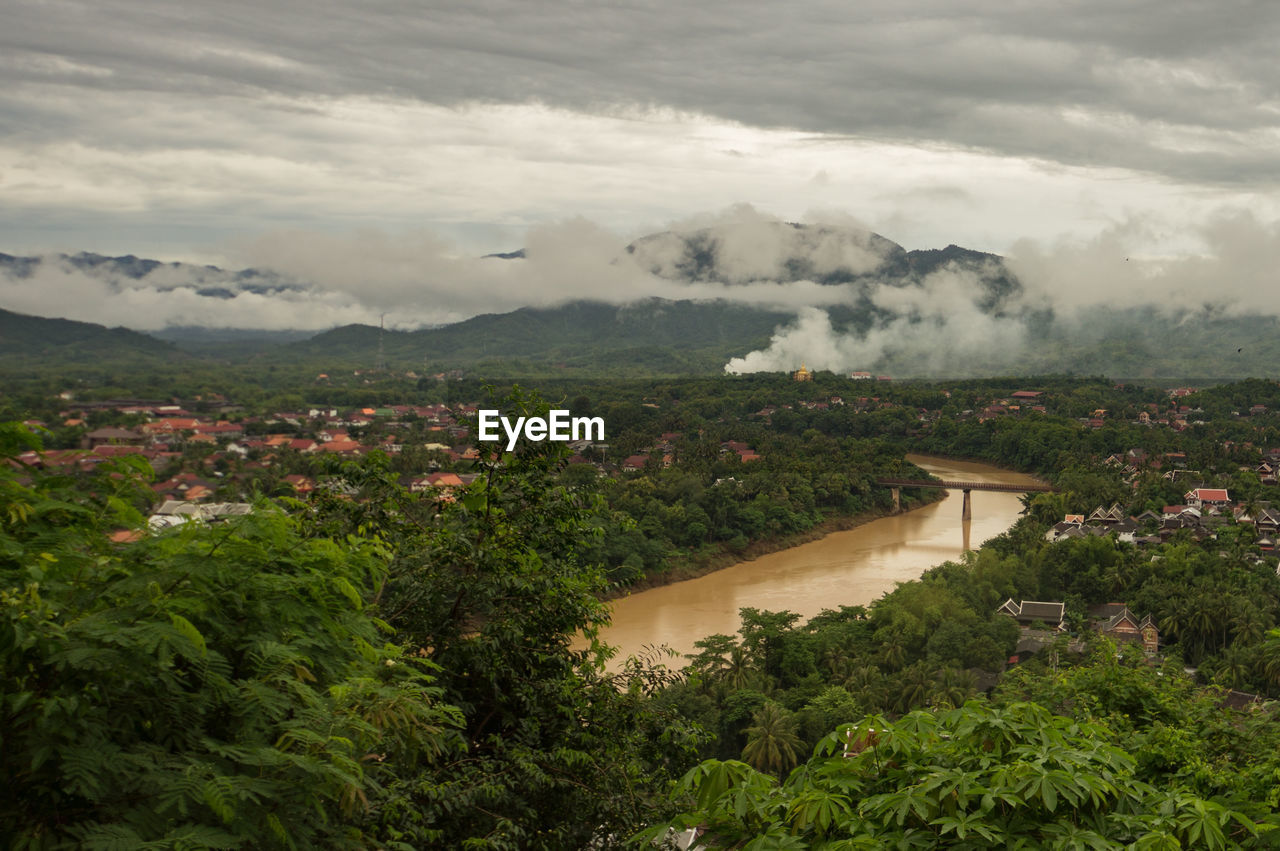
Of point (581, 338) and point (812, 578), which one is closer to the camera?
point (812, 578)

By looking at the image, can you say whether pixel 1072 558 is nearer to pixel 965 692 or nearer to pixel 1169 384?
pixel 965 692

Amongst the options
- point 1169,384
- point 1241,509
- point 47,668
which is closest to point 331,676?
point 47,668

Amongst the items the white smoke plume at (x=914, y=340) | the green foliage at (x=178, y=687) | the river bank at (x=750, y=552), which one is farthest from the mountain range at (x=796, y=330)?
the green foliage at (x=178, y=687)

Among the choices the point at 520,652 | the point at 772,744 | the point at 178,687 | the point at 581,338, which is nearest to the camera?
the point at 178,687

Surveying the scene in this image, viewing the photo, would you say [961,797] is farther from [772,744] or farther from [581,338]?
[581,338]

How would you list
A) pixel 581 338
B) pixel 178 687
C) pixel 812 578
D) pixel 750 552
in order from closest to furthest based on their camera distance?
pixel 178 687, pixel 812 578, pixel 750 552, pixel 581 338

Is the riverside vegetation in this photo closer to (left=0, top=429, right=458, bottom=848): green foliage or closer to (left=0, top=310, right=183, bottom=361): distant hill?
(left=0, top=429, right=458, bottom=848): green foliage

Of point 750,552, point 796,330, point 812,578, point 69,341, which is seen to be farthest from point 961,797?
point 796,330
